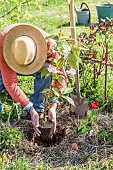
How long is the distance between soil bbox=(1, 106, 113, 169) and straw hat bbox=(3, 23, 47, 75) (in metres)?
0.51

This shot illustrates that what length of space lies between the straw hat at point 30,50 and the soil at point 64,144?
0.51 m

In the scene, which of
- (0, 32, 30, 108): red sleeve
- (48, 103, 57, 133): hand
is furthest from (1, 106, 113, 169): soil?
(0, 32, 30, 108): red sleeve

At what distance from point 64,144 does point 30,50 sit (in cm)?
77

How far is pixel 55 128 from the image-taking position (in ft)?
11.7

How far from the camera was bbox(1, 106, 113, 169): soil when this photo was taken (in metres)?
3.32

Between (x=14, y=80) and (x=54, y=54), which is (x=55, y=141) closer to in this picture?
(x=14, y=80)

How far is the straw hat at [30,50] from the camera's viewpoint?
11.1ft

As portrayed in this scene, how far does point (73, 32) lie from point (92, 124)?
74 cm

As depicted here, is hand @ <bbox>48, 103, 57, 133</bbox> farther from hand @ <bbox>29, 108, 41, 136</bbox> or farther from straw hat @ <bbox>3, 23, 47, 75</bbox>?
straw hat @ <bbox>3, 23, 47, 75</bbox>

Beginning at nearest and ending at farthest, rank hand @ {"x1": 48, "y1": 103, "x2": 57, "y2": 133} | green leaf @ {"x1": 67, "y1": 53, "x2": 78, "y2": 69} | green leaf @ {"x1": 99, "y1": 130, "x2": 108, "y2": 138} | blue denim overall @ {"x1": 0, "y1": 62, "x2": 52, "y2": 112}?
green leaf @ {"x1": 67, "y1": 53, "x2": 78, "y2": 69}
green leaf @ {"x1": 99, "y1": 130, "x2": 108, "y2": 138}
hand @ {"x1": 48, "y1": 103, "x2": 57, "y2": 133}
blue denim overall @ {"x1": 0, "y1": 62, "x2": 52, "y2": 112}

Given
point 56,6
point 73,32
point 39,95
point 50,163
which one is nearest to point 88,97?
point 39,95

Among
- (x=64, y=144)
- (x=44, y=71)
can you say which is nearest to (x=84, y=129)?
(x=64, y=144)

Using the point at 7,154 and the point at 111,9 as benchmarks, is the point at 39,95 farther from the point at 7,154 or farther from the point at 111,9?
the point at 111,9

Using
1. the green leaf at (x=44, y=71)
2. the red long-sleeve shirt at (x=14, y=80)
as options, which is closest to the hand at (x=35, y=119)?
the red long-sleeve shirt at (x=14, y=80)
